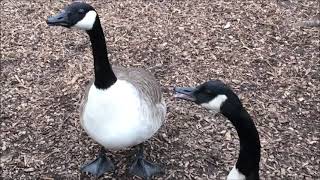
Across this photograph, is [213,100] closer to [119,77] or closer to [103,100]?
[103,100]

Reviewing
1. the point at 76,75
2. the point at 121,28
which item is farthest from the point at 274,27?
the point at 76,75

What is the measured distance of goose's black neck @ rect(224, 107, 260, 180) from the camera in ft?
7.38

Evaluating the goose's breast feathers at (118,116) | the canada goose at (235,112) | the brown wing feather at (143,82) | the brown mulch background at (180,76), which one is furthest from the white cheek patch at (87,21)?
the brown mulch background at (180,76)

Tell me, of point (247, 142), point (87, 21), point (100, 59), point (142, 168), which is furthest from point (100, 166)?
point (247, 142)

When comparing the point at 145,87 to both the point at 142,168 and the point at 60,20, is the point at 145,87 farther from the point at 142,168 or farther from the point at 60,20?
the point at 60,20

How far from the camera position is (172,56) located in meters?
4.49

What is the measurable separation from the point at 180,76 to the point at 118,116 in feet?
4.59

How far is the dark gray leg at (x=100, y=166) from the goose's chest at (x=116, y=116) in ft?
1.14

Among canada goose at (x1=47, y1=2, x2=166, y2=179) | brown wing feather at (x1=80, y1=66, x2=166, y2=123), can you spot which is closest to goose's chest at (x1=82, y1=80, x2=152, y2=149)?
canada goose at (x1=47, y1=2, x2=166, y2=179)

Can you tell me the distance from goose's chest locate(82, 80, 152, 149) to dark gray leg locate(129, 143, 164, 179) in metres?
0.34

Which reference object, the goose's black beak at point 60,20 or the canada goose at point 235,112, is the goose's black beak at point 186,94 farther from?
the goose's black beak at point 60,20

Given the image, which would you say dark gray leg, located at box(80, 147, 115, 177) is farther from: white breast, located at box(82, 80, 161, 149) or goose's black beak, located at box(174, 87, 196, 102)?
goose's black beak, located at box(174, 87, 196, 102)

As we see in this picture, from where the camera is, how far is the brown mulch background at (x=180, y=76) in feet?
11.4

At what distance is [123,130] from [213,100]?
852mm
